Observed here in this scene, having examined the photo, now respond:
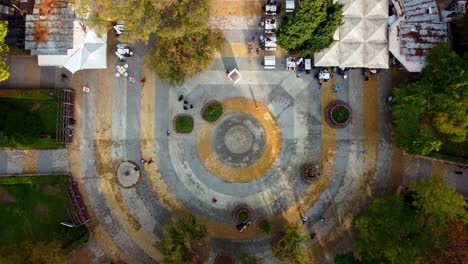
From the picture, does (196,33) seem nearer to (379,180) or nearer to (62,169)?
(62,169)

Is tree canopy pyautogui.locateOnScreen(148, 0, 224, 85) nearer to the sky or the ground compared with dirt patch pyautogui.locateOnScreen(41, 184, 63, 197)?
nearer to the sky

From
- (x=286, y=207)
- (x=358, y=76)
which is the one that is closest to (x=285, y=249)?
(x=286, y=207)

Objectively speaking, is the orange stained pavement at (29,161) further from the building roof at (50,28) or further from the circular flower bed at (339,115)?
the circular flower bed at (339,115)

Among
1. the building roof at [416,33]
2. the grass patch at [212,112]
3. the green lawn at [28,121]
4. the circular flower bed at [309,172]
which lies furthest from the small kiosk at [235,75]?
the green lawn at [28,121]

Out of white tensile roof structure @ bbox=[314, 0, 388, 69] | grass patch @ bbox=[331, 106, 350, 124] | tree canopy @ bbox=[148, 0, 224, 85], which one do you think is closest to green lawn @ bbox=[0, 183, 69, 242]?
tree canopy @ bbox=[148, 0, 224, 85]

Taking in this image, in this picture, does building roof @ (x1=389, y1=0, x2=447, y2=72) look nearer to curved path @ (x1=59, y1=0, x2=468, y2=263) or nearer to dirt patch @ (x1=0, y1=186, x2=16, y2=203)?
curved path @ (x1=59, y1=0, x2=468, y2=263)

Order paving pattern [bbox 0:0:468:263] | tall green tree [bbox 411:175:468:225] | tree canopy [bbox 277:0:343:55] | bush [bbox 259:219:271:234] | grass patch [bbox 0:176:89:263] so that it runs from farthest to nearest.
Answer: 1. paving pattern [bbox 0:0:468:263]
2. grass patch [bbox 0:176:89:263]
3. bush [bbox 259:219:271:234]
4. tree canopy [bbox 277:0:343:55]
5. tall green tree [bbox 411:175:468:225]
